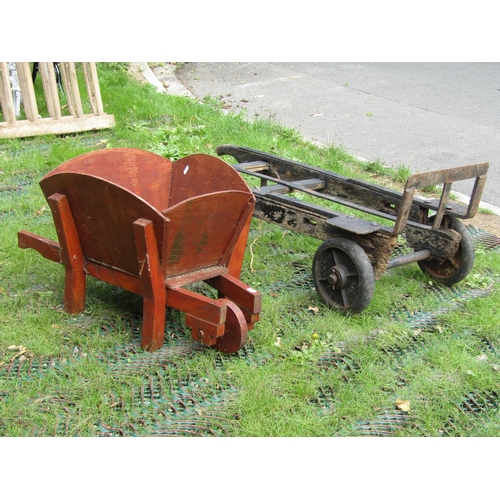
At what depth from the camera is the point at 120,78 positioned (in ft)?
33.9

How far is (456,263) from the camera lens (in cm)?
478

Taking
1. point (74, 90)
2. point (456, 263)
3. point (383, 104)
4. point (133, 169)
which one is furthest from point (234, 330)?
point (383, 104)

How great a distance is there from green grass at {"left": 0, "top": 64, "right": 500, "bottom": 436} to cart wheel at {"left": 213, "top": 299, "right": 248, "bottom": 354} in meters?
0.09

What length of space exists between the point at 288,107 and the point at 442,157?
273 centimetres

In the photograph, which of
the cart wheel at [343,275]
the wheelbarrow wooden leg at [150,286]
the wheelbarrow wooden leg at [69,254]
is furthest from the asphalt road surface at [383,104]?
the wheelbarrow wooden leg at [69,254]

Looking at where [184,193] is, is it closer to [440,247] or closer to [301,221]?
[301,221]

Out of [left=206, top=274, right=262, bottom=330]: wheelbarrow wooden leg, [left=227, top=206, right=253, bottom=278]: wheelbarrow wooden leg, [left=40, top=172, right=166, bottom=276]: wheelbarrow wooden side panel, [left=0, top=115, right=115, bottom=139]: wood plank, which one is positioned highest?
[left=40, top=172, right=166, bottom=276]: wheelbarrow wooden side panel

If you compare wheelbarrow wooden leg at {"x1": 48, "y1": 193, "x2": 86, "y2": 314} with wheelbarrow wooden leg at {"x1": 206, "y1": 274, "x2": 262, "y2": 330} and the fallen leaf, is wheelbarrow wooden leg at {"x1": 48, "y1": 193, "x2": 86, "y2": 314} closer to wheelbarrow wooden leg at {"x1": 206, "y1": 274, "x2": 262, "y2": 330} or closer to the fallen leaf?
wheelbarrow wooden leg at {"x1": 206, "y1": 274, "x2": 262, "y2": 330}

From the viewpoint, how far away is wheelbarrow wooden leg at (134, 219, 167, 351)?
3.60 meters

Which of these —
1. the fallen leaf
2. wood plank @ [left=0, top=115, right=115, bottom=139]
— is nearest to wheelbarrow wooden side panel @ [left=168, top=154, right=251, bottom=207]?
the fallen leaf

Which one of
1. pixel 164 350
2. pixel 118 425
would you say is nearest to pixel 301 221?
pixel 164 350

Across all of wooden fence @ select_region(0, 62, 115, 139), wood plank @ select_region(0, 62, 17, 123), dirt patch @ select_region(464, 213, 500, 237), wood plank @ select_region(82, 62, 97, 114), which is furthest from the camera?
wood plank @ select_region(82, 62, 97, 114)

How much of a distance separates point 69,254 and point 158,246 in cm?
70

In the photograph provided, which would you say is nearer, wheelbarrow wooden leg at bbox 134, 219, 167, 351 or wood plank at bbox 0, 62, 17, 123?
wheelbarrow wooden leg at bbox 134, 219, 167, 351
